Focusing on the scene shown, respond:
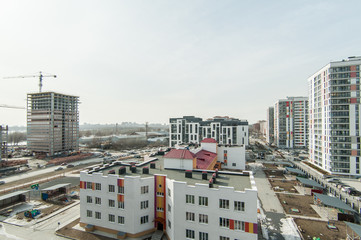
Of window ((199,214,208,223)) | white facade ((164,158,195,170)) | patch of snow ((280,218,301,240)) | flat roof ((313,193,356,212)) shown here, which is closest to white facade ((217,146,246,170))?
flat roof ((313,193,356,212))

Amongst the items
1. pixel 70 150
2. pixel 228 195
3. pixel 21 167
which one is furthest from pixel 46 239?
pixel 70 150

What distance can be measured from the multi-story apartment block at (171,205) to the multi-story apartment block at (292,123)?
104171 mm

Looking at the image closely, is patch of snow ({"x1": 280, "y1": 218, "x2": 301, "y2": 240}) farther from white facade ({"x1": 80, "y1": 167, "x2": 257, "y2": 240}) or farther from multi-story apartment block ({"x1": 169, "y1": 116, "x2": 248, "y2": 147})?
multi-story apartment block ({"x1": 169, "y1": 116, "x2": 248, "y2": 147})

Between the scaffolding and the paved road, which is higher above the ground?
the scaffolding

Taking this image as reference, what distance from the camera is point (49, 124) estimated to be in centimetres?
8656

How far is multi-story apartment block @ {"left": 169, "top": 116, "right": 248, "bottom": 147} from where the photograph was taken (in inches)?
3583

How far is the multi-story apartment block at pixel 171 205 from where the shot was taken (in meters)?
21.1

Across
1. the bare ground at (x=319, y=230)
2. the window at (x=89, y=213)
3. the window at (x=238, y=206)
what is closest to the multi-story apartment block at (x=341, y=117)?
the bare ground at (x=319, y=230)

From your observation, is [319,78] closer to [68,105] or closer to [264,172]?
A: [264,172]

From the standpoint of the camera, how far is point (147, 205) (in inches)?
1025

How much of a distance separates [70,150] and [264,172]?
3954 inches

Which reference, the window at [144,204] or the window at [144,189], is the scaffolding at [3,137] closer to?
the window at [144,189]

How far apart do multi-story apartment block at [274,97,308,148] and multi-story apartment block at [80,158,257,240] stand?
104 meters

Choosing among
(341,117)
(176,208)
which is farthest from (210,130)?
(176,208)
